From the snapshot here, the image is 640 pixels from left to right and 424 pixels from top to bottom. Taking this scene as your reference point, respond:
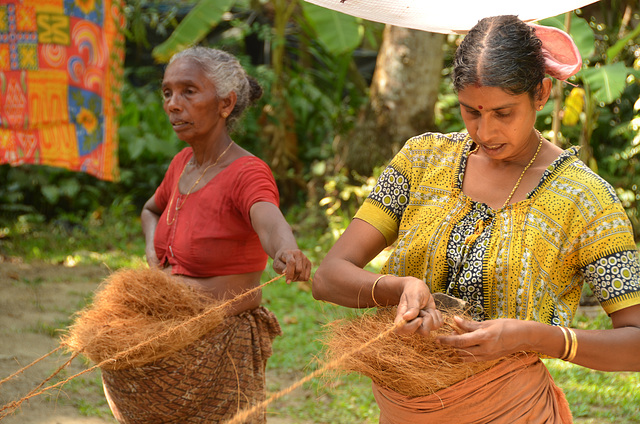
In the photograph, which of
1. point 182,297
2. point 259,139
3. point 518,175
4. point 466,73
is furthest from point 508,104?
point 259,139

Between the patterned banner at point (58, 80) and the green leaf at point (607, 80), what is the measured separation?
377cm

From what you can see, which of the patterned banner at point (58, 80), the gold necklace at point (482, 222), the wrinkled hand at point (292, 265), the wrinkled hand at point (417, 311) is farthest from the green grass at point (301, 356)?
the patterned banner at point (58, 80)

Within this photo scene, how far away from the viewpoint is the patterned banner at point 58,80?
14.6 ft

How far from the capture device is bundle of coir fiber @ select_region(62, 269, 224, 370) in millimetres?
2408

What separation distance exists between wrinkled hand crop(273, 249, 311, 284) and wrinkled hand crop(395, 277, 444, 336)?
0.63m

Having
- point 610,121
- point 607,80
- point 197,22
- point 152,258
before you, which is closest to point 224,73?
point 152,258

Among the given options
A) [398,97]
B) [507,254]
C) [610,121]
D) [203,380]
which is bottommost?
[203,380]

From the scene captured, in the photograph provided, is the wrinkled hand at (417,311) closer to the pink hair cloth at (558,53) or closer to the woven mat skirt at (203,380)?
the pink hair cloth at (558,53)

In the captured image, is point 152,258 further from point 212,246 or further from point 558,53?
point 558,53

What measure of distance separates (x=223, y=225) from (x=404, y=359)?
3.99 ft

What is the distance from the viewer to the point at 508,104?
1.81 m

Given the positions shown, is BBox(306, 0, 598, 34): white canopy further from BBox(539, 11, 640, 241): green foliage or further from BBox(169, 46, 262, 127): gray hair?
BBox(539, 11, 640, 241): green foliage

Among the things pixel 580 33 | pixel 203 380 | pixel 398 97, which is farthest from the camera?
pixel 398 97

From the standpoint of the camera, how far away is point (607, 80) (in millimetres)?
5355
